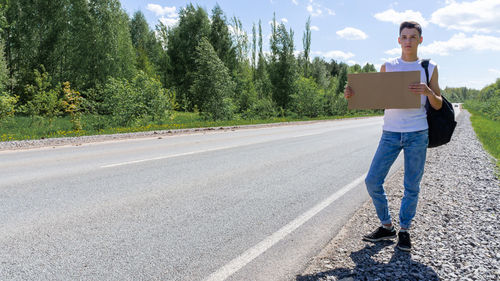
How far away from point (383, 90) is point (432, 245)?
5.62 feet

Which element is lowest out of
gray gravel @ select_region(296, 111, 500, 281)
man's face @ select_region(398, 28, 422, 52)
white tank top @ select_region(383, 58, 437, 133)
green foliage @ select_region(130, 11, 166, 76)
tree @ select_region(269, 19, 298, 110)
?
gray gravel @ select_region(296, 111, 500, 281)

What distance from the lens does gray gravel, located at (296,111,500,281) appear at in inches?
112

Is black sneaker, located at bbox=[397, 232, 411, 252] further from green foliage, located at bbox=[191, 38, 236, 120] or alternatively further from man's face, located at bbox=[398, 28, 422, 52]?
green foliage, located at bbox=[191, 38, 236, 120]

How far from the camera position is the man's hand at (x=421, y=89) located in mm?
2965

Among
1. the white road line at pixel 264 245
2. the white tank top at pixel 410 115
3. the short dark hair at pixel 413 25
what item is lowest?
the white road line at pixel 264 245

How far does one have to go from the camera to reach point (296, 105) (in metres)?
35.9

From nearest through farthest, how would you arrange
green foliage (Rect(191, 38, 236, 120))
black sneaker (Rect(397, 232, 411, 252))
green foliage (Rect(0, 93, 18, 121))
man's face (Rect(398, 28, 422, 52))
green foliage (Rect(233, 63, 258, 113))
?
man's face (Rect(398, 28, 422, 52)) < black sneaker (Rect(397, 232, 411, 252)) < green foliage (Rect(0, 93, 18, 121)) < green foliage (Rect(191, 38, 236, 120)) < green foliage (Rect(233, 63, 258, 113))

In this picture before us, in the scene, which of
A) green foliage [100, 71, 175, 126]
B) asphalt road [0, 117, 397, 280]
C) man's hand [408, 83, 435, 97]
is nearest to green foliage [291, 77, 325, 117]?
green foliage [100, 71, 175, 126]

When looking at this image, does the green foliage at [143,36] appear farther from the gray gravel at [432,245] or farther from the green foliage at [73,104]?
the gray gravel at [432,245]

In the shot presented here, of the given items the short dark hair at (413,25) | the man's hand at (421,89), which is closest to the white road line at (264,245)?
the man's hand at (421,89)

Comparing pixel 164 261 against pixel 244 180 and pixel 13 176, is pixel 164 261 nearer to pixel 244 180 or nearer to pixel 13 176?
pixel 244 180

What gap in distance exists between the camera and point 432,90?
10.3 feet

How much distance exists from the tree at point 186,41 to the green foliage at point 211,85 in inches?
736

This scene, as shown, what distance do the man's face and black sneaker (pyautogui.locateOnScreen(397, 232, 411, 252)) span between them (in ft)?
6.14
